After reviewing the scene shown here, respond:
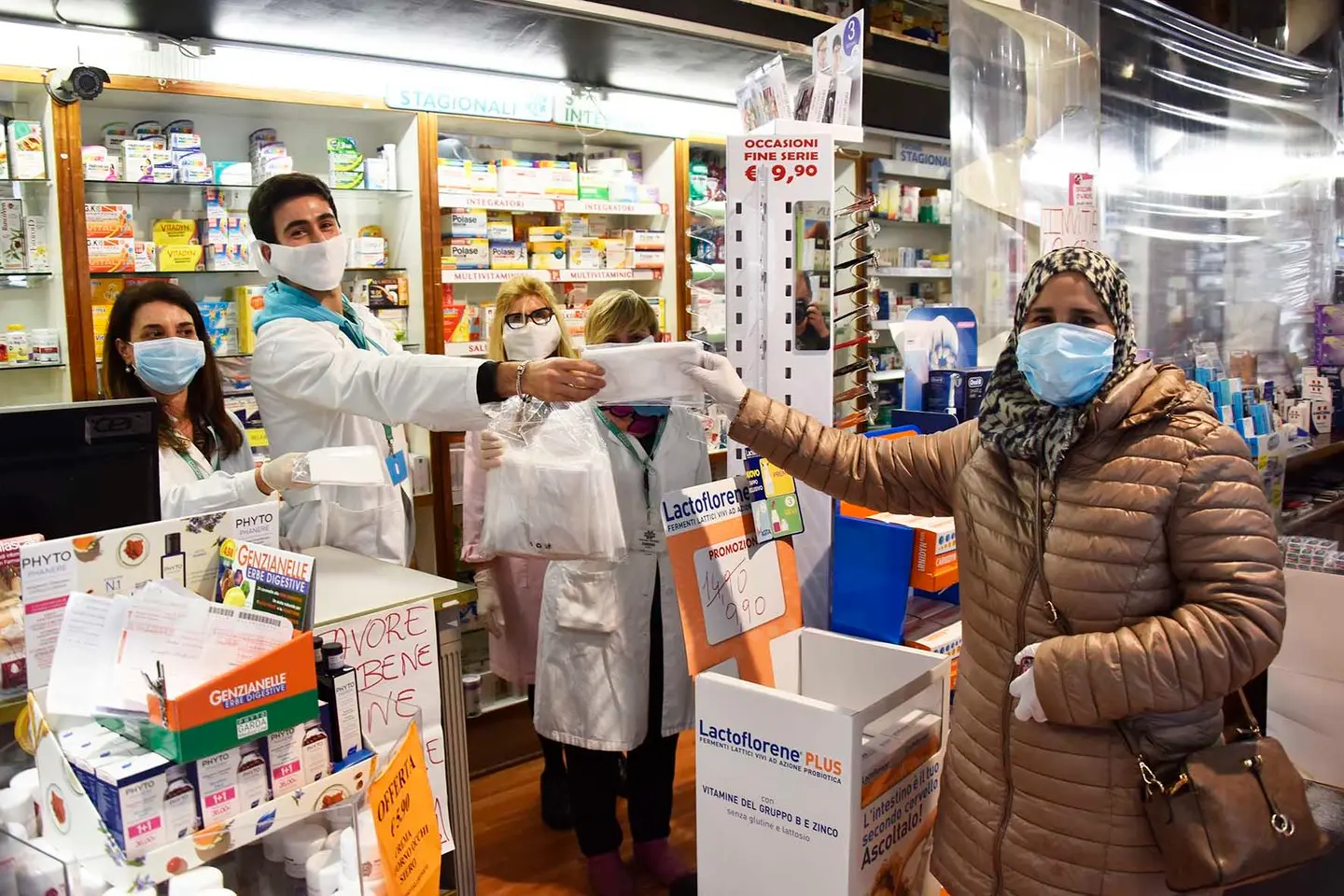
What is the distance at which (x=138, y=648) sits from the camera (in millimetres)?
1292

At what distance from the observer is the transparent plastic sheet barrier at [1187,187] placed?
454 centimetres

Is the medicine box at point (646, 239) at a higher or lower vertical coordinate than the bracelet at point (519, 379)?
higher

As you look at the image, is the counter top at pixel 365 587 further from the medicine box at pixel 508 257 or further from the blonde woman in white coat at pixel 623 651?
the medicine box at pixel 508 257

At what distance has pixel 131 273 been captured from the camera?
3557mm

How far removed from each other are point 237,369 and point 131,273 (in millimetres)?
484

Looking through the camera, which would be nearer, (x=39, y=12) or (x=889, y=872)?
(x=889, y=872)

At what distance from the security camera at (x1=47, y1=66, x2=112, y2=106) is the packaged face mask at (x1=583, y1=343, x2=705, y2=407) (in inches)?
85.1

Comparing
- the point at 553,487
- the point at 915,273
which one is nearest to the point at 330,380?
the point at 553,487

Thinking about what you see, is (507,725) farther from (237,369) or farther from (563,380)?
(563,380)

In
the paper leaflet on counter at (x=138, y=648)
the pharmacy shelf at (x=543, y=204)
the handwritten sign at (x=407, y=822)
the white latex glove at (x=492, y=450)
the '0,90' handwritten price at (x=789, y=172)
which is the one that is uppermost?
the pharmacy shelf at (x=543, y=204)

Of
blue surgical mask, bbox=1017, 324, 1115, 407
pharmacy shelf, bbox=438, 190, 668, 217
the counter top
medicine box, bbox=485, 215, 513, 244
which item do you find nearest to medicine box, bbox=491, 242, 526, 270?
medicine box, bbox=485, 215, 513, 244

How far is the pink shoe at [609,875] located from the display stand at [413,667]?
40.1 inches

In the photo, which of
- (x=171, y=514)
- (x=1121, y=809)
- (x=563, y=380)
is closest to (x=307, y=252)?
(x=171, y=514)

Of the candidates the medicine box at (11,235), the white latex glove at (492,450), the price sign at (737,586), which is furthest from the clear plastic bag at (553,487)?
the medicine box at (11,235)
